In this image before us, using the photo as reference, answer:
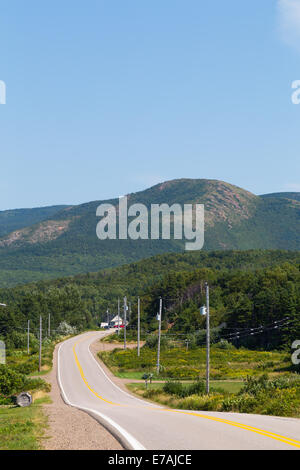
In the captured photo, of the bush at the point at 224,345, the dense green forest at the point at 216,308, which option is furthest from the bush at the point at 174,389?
the bush at the point at 224,345

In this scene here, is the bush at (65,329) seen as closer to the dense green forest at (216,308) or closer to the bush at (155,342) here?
the dense green forest at (216,308)

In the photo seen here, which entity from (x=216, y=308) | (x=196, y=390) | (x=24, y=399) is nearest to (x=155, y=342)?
(x=216, y=308)

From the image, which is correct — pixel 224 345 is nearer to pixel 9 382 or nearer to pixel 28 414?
pixel 9 382

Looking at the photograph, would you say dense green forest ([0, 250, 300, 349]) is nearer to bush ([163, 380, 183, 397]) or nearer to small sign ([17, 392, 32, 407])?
bush ([163, 380, 183, 397])

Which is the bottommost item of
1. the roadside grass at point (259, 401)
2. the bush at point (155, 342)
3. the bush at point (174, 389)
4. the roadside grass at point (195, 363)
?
the bush at point (155, 342)

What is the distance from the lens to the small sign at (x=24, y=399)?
3678 centimetres

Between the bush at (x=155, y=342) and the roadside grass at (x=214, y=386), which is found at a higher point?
the roadside grass at (x=214, y=386)

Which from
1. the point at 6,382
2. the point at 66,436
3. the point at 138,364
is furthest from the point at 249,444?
the point at 138,364

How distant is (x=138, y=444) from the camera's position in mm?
13102

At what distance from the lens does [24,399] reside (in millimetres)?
37031

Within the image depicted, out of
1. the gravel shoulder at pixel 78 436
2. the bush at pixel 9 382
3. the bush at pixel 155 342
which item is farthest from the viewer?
the bush at pixel 155 342

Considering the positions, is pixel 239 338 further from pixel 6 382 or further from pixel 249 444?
pixel 249 444
